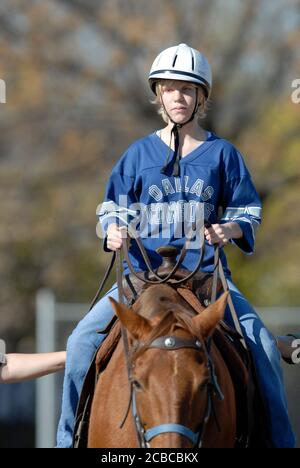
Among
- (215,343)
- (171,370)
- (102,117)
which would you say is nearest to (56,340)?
(102,117)

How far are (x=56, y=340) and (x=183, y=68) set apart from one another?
9.22m

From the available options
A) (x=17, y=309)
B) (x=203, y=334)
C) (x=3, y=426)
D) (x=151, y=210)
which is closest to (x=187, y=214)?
(x=151, y=210)

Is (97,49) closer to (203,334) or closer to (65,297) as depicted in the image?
(65,297)

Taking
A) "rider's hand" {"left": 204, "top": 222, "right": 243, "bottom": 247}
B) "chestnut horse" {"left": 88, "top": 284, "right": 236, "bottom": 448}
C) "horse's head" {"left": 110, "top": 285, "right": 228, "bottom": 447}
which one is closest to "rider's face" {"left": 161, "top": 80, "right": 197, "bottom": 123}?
"rider's hand" {"left": 204, "top": 222, "right": 243, "bottom": 247}

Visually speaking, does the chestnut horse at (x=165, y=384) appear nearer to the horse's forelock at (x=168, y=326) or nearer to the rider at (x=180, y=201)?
the horse's forelock at (x=168, y=326)

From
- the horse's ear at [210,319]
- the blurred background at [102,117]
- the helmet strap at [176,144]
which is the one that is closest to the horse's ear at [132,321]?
the horse's ear at [210,319]

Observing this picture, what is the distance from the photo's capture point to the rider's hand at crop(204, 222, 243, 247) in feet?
20.3

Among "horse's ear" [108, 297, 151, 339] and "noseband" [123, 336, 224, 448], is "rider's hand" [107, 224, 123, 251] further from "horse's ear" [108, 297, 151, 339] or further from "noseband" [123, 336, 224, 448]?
"noseband" [123, 336, 224, 448]

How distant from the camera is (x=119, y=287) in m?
6.18

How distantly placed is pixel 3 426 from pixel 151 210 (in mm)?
14229

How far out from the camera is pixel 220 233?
621 centimetres

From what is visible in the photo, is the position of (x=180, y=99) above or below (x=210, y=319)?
above

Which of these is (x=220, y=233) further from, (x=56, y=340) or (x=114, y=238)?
(x=56, y=340)

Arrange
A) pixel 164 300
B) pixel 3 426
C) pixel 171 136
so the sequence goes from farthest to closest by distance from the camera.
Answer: pixel 3 426, pixel 171 136, pixel 164 300
